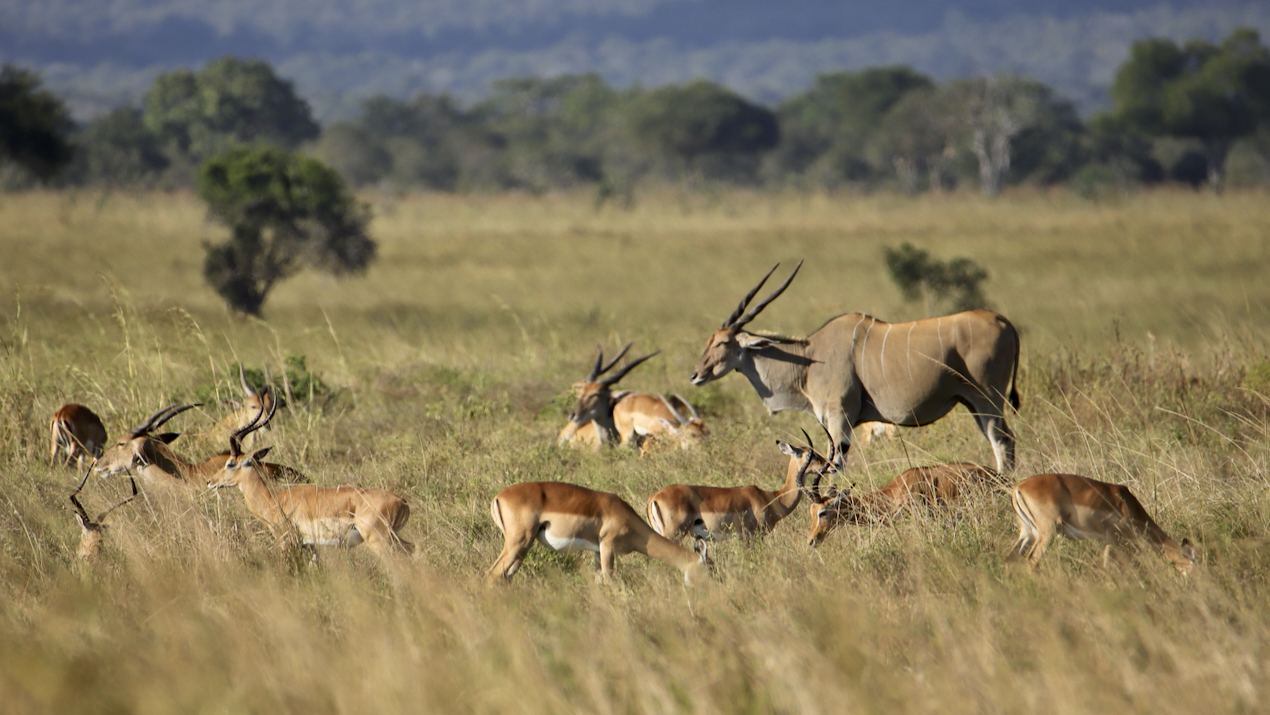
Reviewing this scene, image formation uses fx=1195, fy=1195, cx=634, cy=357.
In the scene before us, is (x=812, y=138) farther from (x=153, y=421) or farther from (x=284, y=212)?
(x=153, y=421)

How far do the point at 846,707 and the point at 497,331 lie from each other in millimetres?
12664

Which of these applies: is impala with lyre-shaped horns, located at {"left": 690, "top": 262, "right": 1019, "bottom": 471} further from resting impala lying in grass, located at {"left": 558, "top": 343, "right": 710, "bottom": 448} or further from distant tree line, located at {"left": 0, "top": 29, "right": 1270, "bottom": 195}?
distant tree line, located at {"left": 0, "top": 29, "right": 1270, "bottom": 195}

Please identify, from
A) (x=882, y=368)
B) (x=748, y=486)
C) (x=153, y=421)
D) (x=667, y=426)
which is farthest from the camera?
(x=667, y=426)

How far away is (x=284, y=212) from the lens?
1936 cm

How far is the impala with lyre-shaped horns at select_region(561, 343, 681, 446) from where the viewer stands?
28.6 ft

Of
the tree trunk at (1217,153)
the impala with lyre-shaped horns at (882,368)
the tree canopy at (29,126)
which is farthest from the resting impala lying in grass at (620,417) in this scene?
the tree trunk at (1217,153)

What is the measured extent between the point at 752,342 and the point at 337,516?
10.1 feet

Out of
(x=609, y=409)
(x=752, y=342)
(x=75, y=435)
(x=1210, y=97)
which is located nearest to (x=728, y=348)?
(x=752, y=342)

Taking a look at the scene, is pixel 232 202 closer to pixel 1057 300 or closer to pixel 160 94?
pixel 1057 300

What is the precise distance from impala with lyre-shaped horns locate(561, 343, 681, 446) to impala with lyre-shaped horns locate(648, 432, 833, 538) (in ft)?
9.13

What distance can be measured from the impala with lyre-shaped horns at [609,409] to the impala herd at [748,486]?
0.05 feet

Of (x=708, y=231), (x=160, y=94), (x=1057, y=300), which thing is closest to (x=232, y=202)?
(x=708, y=231)

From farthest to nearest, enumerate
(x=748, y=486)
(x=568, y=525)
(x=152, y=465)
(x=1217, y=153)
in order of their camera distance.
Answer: (x=1217, y=153) < (x=152, y=465) < (x=748, y=486) < (x=568, y=525)

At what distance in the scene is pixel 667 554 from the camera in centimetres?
515
